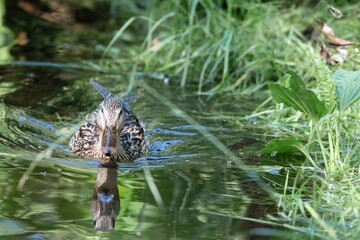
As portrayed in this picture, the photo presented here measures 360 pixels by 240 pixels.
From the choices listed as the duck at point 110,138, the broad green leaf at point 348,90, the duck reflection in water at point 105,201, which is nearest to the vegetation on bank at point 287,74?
the broad green leaf at point 348,90

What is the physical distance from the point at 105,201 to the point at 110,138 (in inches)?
43.1

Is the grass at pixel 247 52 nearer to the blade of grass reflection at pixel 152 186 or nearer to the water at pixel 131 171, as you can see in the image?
the water at pixel 131 171

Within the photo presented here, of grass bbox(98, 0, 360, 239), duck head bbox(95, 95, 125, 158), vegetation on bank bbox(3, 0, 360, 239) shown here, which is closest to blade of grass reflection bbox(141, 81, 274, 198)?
grass bbox(98, 0, 360, 239)

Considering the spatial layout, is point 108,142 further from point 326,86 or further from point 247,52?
point 247,52

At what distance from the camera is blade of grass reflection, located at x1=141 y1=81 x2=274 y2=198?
5370 mm

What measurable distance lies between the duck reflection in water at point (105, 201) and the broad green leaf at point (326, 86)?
57.1 inches

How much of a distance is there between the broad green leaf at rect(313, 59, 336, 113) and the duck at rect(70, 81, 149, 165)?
4.68 feet

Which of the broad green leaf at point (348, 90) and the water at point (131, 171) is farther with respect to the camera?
the broad green leaf at point (348, 90)

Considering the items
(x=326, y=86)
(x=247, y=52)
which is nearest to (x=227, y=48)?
(x=247, y=52)

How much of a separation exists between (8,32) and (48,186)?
5108 mm

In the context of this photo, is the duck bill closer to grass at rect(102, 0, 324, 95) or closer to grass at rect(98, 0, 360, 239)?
grass at rect(98, 0, 360, 239)

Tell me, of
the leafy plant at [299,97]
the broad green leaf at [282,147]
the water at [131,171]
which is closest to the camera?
the water at [131,171]

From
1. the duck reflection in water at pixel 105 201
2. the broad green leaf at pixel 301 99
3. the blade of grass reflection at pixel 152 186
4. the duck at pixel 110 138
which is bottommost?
the duck reflection in water at pixel 105 201

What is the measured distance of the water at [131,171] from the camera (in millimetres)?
4453
